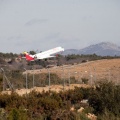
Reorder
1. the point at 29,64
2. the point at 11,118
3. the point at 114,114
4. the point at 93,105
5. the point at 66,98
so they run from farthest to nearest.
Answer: the point at 29,64, the point at 66,98, the point at 93,105, the point at 114,114, the point at 11,118

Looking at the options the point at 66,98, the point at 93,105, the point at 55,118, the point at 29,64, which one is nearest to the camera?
the point at 55,118

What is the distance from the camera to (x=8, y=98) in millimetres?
33156

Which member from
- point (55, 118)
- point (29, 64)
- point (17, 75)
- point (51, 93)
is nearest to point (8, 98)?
point (51, 93)

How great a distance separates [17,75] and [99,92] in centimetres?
2081

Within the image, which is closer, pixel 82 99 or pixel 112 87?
pixel 112 87

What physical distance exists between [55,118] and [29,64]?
225ft

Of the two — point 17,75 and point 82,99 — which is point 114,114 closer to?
point 82,99

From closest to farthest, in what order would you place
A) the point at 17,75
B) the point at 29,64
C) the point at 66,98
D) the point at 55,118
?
the point at 55,118 → the point at 66,98 → the point at 17,75 → the point at 29,64

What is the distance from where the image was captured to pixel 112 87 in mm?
34594

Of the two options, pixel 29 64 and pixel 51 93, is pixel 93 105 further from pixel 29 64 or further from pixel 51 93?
pixel 29 64

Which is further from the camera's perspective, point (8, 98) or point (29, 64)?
point (29, 64)

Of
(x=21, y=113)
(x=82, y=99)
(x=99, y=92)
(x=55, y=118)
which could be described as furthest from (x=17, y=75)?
(x=21, y=113)

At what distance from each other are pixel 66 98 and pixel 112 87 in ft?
12.1

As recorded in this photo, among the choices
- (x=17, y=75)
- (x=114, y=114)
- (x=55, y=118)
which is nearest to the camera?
(x=55, y=118)
